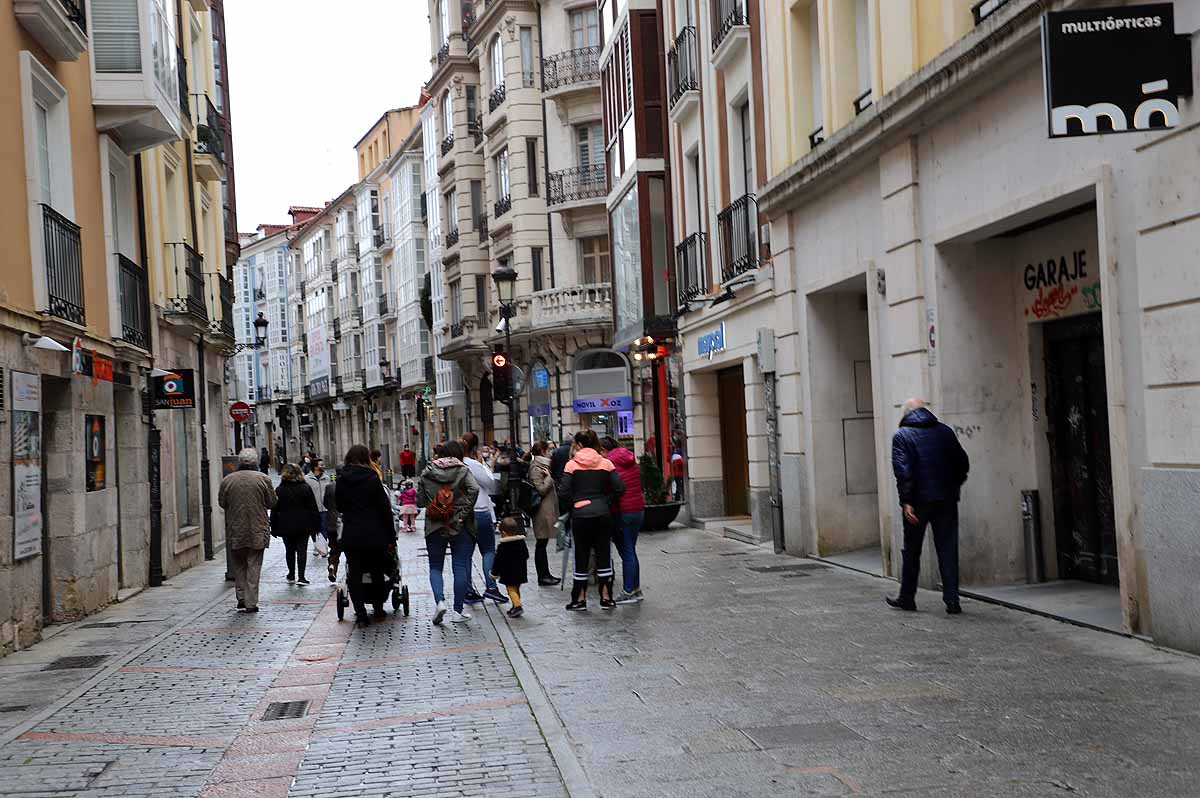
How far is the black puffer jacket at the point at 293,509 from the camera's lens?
17.5 meters

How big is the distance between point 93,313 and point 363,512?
512 centimetres

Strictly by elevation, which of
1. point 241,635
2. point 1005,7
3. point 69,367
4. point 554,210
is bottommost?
point 241,635

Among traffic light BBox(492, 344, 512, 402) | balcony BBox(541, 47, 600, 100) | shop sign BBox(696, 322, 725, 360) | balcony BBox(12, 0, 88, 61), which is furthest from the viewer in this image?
balcony BBox(541, 47, 600, 100)

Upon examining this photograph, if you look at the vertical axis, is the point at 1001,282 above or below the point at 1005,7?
below

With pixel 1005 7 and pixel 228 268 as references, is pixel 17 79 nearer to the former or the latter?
pixel 1005 7

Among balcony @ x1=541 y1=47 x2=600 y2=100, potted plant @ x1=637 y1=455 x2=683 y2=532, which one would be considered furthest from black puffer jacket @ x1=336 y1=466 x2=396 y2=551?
balcony @ x1=541 y1=47 x2=600 y2=100

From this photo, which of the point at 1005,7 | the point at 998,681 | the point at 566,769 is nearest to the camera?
the point at 566,769

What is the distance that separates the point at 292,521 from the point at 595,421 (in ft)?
84.9

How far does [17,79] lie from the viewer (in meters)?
13.4

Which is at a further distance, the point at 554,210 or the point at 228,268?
the point at 554,210

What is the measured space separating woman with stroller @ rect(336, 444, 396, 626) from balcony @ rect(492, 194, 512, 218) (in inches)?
1299

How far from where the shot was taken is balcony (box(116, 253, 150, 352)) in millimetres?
18109

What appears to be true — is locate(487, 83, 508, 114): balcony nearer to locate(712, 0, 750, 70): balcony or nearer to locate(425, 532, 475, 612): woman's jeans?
locate(712, 0, 750, 70): balcony

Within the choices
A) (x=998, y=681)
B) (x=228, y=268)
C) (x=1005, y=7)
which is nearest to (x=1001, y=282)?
(x=1005, y=7)
